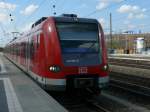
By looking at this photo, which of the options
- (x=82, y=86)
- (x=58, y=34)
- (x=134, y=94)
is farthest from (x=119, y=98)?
(x=58, y=34)

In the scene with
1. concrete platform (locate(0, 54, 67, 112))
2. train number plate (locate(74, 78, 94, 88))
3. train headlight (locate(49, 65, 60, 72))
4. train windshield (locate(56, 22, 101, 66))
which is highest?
train windshield (locate(56, 22, 101, 66))

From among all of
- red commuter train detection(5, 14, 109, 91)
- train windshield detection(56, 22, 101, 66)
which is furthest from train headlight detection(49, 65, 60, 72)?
train windshield detection(56, 22, 101, 66)

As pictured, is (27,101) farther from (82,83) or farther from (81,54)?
(81,54)

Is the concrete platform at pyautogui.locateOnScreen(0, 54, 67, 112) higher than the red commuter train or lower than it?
lower

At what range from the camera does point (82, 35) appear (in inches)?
525

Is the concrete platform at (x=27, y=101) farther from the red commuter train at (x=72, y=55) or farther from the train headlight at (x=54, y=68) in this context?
the train headlight at (x=54, y=68)

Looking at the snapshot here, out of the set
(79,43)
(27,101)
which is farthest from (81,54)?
(27,101)

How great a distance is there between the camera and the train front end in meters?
12.5

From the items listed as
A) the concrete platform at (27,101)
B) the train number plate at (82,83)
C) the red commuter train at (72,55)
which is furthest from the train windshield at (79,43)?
the concrete platform at (27,101)

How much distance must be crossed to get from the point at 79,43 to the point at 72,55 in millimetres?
580

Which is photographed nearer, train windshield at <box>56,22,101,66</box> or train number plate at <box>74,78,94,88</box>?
train number plate at <box>74,78,94,88</box>

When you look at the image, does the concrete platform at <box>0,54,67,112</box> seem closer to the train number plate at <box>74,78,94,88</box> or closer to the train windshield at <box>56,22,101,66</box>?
the train number plate at <box>74,78,94,88</box>

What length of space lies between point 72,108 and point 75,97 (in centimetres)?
193

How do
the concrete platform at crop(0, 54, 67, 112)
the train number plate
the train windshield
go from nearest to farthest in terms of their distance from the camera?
the concrete platform at crop(0, 54, 67, 112) → the train number plate → the train windshield
